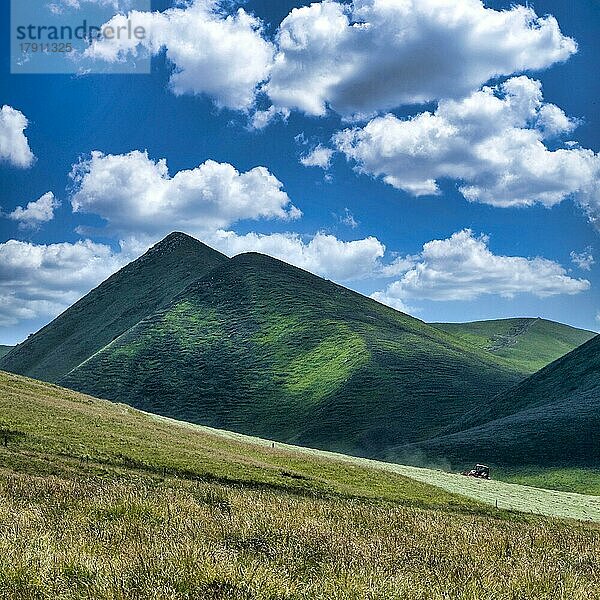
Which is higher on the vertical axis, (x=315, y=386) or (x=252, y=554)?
(x=252, y=554)

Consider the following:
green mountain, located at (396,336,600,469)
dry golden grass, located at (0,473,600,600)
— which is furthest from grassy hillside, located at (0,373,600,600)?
green mountain, located at (396,336,600,469)

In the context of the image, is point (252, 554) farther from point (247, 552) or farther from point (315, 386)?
point (315, 386)

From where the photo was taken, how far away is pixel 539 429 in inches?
4149

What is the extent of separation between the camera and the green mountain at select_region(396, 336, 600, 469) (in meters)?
95.5

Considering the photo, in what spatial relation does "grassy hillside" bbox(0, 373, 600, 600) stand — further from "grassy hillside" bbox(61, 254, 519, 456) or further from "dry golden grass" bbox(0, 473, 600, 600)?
"grassy hillside" bbox(61, 254, 519, 456)

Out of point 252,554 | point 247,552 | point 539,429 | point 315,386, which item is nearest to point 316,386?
point 315,386

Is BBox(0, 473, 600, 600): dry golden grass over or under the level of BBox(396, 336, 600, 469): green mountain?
over

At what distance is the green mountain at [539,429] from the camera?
313ft

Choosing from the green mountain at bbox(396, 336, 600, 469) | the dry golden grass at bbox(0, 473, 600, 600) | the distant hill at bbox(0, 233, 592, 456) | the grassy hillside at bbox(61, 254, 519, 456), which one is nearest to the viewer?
the dry golden grass at bbox(0, 473, 600, 600)

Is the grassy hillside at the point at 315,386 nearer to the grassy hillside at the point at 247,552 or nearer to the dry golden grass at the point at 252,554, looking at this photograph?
the grassy hillside at the point at 247,552

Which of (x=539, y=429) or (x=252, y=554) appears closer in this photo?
(x=252, y=554)

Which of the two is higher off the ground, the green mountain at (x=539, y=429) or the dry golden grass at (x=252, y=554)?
the dry golden grass at (x=252, y=554)

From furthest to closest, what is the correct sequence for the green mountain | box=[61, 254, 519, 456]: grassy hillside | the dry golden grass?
box=[61, 254, 519, 456]: grassy hillside → the green mountain → the dry golden grass

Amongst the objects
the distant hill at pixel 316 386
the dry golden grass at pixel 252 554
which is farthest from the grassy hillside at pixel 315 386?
the dry golden grass at pixel 252 554
